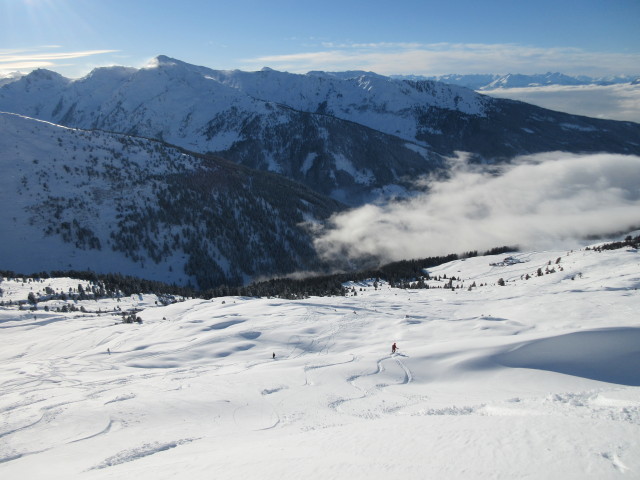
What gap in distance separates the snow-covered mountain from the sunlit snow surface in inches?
1623

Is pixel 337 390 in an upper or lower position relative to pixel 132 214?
lower

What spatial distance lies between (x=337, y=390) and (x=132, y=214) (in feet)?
269

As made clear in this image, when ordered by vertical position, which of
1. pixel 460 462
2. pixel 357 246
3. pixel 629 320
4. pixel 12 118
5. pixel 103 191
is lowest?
pixel 357 246

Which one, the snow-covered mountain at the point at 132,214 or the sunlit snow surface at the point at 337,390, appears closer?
the sunlit snow surface at the point at 337,390

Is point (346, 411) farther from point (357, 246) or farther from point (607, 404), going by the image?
point (357, 246)

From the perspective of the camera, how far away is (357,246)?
13012cm

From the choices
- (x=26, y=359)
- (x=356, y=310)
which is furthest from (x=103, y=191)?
(x=356, y=310)

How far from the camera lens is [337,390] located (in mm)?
18250

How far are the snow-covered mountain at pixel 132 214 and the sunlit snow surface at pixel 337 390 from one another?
1623 inches

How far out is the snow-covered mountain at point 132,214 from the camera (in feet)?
250

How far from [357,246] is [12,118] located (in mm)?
101028

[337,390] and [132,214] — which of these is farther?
[132,214]

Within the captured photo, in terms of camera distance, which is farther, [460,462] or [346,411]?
[346,411]

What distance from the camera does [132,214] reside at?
8762 cm
